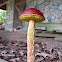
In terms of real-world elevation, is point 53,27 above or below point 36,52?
above

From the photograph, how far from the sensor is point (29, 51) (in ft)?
3.95

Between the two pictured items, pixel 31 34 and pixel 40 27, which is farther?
pixel 40 27

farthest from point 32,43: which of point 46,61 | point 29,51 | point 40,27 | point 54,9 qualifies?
point 54,9

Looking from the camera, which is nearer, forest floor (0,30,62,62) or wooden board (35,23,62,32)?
forest floor (0,30,62,62)

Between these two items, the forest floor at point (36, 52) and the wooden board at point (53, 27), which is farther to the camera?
the wooden board at point (53, 27)

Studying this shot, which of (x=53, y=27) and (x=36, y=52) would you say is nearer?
(x=36, y=52)

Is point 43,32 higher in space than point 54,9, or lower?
lower

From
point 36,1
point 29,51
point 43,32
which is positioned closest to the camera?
point 29,51

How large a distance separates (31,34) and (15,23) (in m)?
7.22

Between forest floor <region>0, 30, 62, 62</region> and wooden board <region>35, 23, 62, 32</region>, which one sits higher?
wooden board <region>35, 23, 62, 32</region>

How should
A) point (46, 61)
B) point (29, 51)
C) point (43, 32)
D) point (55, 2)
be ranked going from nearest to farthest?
1. point (29, 51)
2. point (46, 61)
3. point (43, 32)
4. point (55, 2)

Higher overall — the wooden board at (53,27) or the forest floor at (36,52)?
the wooden board at (53,27)

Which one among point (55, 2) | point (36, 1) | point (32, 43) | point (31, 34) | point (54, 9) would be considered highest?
point (36, 1)

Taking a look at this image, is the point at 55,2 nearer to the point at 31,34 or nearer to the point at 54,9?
the point at 54,9
